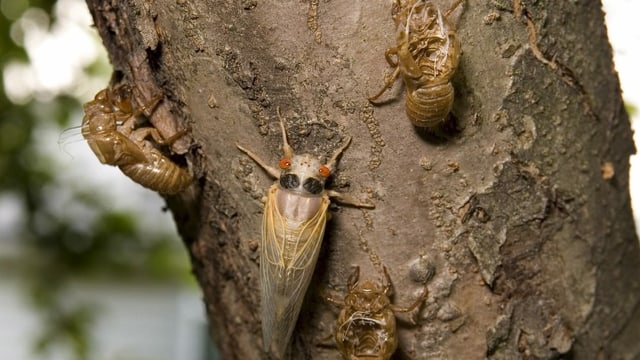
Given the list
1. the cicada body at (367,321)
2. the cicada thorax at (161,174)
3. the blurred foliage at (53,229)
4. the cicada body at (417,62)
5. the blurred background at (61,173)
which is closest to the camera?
the cicada body at (417,62)

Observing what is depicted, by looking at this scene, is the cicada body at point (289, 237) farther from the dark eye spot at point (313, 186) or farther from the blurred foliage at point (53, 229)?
the blurred foliage at point (53, 229)

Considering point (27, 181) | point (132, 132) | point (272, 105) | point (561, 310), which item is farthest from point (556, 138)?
point (27, 181)

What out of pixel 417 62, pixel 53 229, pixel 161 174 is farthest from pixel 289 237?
pixel 53 229

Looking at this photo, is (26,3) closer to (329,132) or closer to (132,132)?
(132,132)

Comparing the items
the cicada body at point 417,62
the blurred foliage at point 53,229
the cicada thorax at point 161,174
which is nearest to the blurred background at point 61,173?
the blurred foliage at point 53,229

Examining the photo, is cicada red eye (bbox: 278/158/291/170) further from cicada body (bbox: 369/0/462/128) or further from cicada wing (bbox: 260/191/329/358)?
cicada body (bbox: 369/0/462/128)

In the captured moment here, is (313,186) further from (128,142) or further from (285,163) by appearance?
(128,142)
